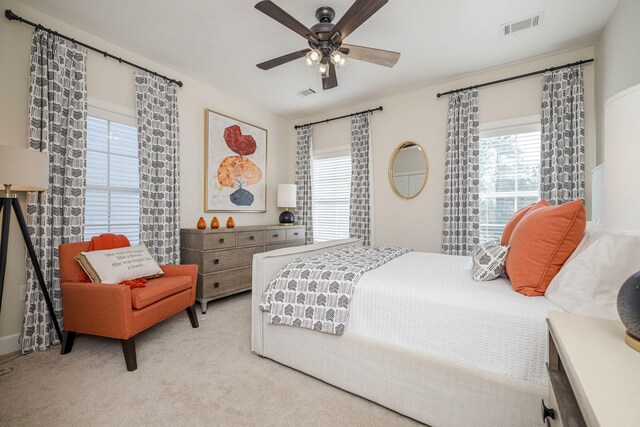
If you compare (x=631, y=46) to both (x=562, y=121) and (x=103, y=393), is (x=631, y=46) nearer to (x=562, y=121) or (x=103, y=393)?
(x=562, y=121)

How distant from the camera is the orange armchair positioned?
6.37ft

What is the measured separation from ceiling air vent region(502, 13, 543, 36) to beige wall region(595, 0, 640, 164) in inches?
20.6

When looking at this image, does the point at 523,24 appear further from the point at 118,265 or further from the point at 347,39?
the point at 118,265

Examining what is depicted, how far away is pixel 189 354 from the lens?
217cm

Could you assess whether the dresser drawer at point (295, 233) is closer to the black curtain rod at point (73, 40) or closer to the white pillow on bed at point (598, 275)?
the black curtain rod at point (73, 40)

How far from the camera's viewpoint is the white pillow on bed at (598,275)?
111 centimetres

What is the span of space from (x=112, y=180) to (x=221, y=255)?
1366 millimetres

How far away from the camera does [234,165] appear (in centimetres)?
411

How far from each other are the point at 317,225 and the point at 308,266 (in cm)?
290

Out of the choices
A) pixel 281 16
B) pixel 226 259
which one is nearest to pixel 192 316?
pixel 226 259

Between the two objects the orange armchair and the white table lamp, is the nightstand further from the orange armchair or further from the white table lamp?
the white table lamp

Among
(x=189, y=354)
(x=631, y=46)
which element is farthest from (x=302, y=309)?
(x=631, y=46)

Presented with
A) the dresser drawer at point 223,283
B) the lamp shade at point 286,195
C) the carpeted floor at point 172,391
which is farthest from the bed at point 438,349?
the lamp shade at point 286,195

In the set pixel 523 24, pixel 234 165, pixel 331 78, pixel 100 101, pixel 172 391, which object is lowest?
pixel 172 391
